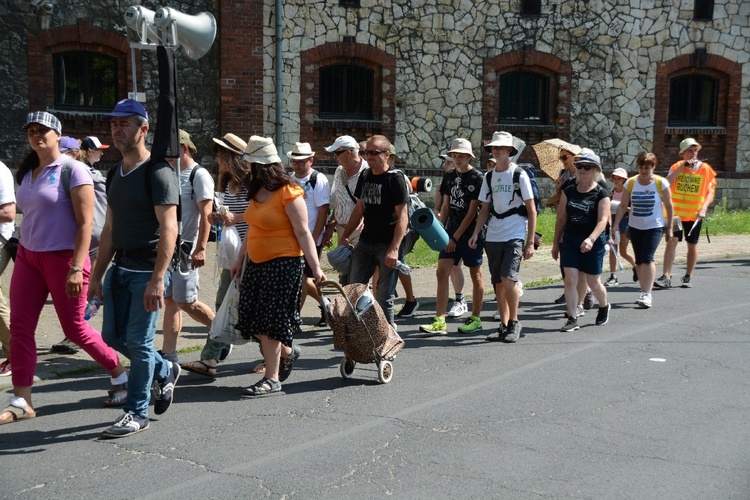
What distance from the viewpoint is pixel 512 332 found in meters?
8.78

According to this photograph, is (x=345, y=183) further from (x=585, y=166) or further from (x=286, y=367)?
(x=286, y=367)

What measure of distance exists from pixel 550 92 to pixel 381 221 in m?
13.5

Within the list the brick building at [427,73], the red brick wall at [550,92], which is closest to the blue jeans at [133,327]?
the brick building at [427,73]

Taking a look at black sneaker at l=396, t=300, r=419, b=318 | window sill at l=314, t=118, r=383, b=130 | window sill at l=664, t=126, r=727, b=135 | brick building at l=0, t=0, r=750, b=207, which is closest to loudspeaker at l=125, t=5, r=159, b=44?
black sneaker at l=396, t=300, r=419, b=318

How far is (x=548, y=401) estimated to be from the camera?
257 inches

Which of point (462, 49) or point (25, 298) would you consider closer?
point (25, 298)

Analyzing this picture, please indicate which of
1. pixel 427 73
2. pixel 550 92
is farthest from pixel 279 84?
pixel 550 92

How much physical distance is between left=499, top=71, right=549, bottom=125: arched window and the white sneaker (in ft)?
34.9

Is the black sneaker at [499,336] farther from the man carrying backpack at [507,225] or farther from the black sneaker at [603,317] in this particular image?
the black sneaker at [603,317]

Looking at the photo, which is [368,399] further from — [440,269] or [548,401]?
[440,269]

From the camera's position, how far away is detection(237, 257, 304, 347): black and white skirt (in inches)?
259

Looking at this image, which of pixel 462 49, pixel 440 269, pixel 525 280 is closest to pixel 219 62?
pixel 462 49

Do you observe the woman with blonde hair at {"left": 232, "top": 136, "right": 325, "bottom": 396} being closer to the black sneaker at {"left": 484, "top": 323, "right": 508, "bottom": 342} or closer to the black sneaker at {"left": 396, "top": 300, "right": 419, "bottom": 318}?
the black sneaker at {"left": 484, "top": 323, "right": 508, "bottom": 342}

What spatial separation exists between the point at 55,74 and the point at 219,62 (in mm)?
3127
